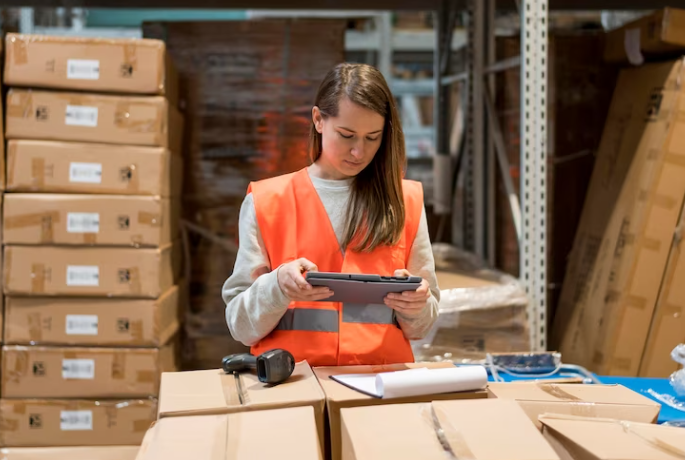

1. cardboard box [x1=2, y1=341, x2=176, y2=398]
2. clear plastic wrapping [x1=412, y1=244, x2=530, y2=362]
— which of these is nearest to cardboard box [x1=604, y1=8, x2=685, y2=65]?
clear plastic wrapping [x1=412, y1=244, x2=530, y2=362]

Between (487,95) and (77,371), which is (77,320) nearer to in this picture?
(77,371)

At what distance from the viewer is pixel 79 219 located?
3104mm

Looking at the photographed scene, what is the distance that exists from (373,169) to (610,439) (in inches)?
33.1

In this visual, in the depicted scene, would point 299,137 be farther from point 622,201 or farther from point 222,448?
point 222,448

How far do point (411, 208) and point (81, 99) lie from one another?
6.13 ft

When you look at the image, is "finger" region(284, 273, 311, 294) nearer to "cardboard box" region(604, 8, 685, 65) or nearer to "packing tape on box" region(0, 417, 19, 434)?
"packing tape on box" region(0, 417, 19, 434)

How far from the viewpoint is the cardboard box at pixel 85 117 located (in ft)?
10.1

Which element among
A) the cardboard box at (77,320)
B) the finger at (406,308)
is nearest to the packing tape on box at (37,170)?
the cardboard box at (77,320)

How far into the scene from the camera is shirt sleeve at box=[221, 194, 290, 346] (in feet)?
5.29

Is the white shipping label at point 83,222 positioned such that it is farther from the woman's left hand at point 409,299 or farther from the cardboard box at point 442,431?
the cardboard box at point 442,431

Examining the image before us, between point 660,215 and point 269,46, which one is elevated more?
point 269,46

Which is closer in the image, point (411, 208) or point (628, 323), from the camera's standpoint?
point (411, 208)

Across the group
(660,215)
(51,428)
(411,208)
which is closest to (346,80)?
(411,208)

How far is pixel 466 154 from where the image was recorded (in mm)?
4031
